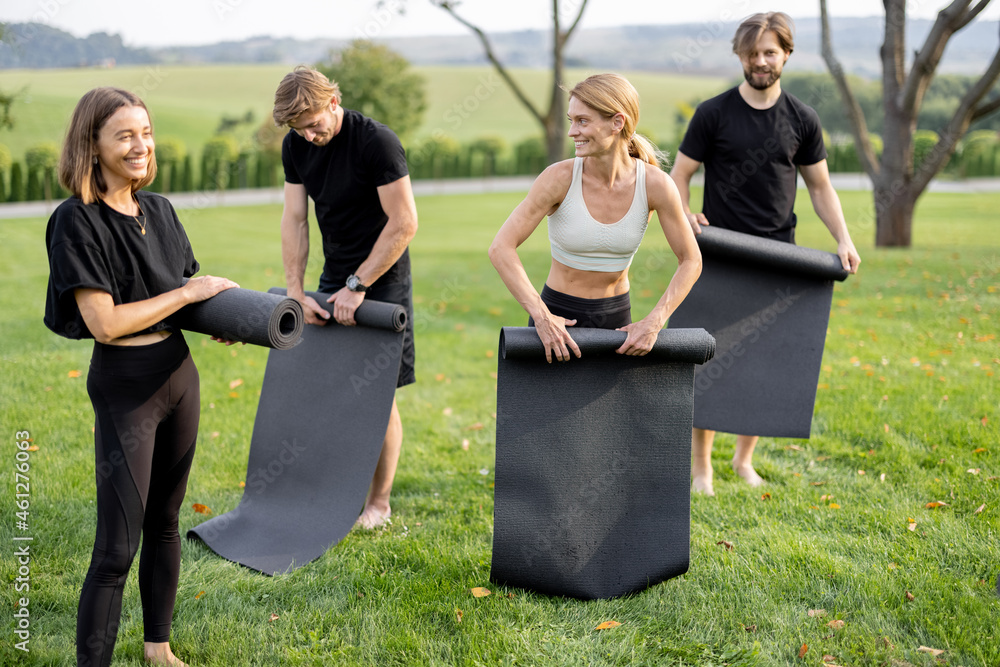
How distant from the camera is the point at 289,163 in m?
4.00

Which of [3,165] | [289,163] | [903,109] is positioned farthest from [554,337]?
[3,165]

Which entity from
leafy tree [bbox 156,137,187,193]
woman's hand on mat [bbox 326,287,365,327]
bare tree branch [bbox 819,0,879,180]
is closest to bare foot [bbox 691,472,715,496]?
woman's hand on mat [bbox 326,287,365,327]

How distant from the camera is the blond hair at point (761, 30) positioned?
13.0ft

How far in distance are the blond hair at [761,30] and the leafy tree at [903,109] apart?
9.39m

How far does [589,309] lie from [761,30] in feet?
5.83

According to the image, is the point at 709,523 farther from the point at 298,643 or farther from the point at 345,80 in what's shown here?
the point at 345,80

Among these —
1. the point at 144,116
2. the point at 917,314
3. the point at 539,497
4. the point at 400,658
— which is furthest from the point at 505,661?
the point at 917,314

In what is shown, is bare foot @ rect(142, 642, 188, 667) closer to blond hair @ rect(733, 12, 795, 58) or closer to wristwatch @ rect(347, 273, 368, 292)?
wristwatch @ rect(347, 273, 368, 292)

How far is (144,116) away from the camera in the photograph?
2.53 m

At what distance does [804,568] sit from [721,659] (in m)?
0.83

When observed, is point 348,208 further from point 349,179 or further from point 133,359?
point 133,359

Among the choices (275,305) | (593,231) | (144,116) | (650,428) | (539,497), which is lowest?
(539,497)

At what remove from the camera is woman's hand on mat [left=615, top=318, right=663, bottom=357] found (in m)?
3.13

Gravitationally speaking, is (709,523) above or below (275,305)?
below
